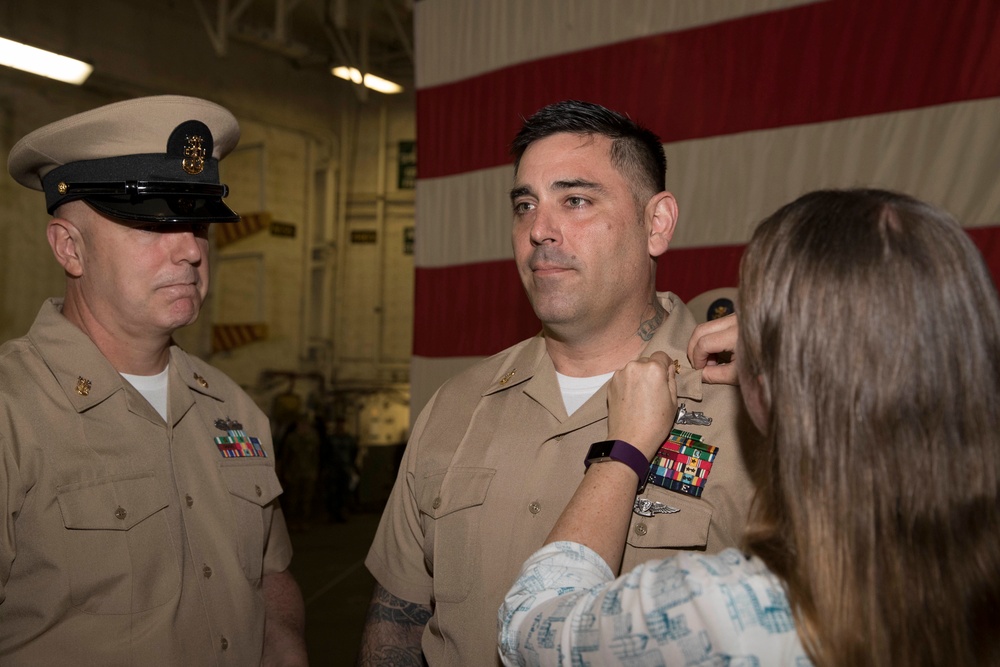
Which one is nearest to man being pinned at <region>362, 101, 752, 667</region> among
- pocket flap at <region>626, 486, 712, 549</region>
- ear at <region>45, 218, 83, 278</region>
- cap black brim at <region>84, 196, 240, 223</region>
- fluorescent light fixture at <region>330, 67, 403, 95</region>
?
pocket flap at <region>626, 486, 712, 549</region>

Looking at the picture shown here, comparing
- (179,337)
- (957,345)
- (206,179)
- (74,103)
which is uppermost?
(74,103)

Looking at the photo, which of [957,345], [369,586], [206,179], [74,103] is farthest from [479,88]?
[74,103]

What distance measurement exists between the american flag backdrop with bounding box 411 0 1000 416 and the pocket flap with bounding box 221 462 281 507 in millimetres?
1496

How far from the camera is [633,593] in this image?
36.2 inches

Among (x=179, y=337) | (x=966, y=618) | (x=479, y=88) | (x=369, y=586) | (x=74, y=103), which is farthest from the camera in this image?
(x=179, y=337)

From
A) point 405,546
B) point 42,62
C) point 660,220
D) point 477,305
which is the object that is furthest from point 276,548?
point 42,62

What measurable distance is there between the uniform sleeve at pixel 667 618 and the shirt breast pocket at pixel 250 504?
95 cm

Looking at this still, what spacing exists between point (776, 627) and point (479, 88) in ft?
9.36

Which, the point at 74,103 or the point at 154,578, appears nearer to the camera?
the point at 154,578

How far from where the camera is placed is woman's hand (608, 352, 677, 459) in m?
1.20

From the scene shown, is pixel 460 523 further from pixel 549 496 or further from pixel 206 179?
pixel 206 179

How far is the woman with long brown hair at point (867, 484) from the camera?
0.86m

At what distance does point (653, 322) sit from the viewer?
173 cm

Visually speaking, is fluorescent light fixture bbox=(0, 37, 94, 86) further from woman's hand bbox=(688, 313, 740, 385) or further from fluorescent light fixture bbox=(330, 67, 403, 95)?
woman's hand bbox=(688, 313, 740, 385)
